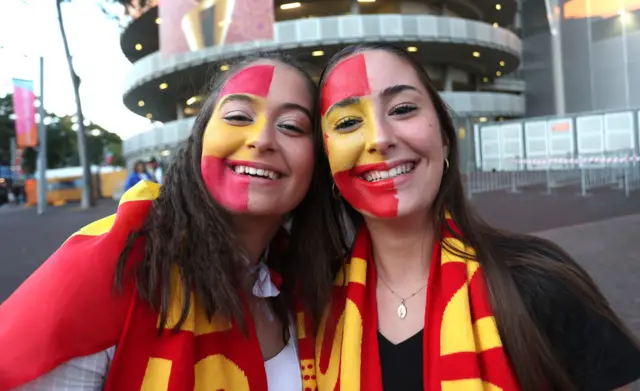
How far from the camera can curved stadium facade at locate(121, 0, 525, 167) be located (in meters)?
24.4

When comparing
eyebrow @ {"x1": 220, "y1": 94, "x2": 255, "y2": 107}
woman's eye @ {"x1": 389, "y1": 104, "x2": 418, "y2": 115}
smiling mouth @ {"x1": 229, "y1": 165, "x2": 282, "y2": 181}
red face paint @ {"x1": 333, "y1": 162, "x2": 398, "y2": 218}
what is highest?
eyebrow @ {"x1": 220, "y1": 94, "x2": 255, "y2": 107}

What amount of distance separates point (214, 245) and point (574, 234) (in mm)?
7792

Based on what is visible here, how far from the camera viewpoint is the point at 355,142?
1771 millimetres

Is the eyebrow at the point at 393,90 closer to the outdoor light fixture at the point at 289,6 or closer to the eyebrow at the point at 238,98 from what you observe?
the eyebrow at the point at 238,98

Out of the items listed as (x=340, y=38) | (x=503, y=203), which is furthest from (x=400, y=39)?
(x=503, y=203)

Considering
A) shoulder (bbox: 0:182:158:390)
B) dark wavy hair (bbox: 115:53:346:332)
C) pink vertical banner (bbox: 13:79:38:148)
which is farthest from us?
pink vertical banner (bbox: 13:79:38:148)

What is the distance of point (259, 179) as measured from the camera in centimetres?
179

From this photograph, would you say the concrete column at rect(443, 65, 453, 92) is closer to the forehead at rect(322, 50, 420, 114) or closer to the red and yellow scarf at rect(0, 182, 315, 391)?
the forehead at rect(322, 50, 420, 114)

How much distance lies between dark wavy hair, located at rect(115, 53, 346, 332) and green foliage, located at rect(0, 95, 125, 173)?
42568 millimetres

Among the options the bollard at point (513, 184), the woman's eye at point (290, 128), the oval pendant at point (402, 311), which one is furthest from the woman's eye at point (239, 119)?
the bollard at point (513, 184)

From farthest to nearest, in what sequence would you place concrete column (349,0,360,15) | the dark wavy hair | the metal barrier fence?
concrete column (349,0,360,15) → the metal barrier fence → the dark wavy hair

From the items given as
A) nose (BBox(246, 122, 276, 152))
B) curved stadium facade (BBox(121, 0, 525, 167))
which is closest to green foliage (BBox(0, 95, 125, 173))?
curved stadium facade (BBox(121, 0, 525, 167))

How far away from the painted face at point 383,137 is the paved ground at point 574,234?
1.00 meters

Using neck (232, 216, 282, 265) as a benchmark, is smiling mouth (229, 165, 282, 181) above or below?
above
